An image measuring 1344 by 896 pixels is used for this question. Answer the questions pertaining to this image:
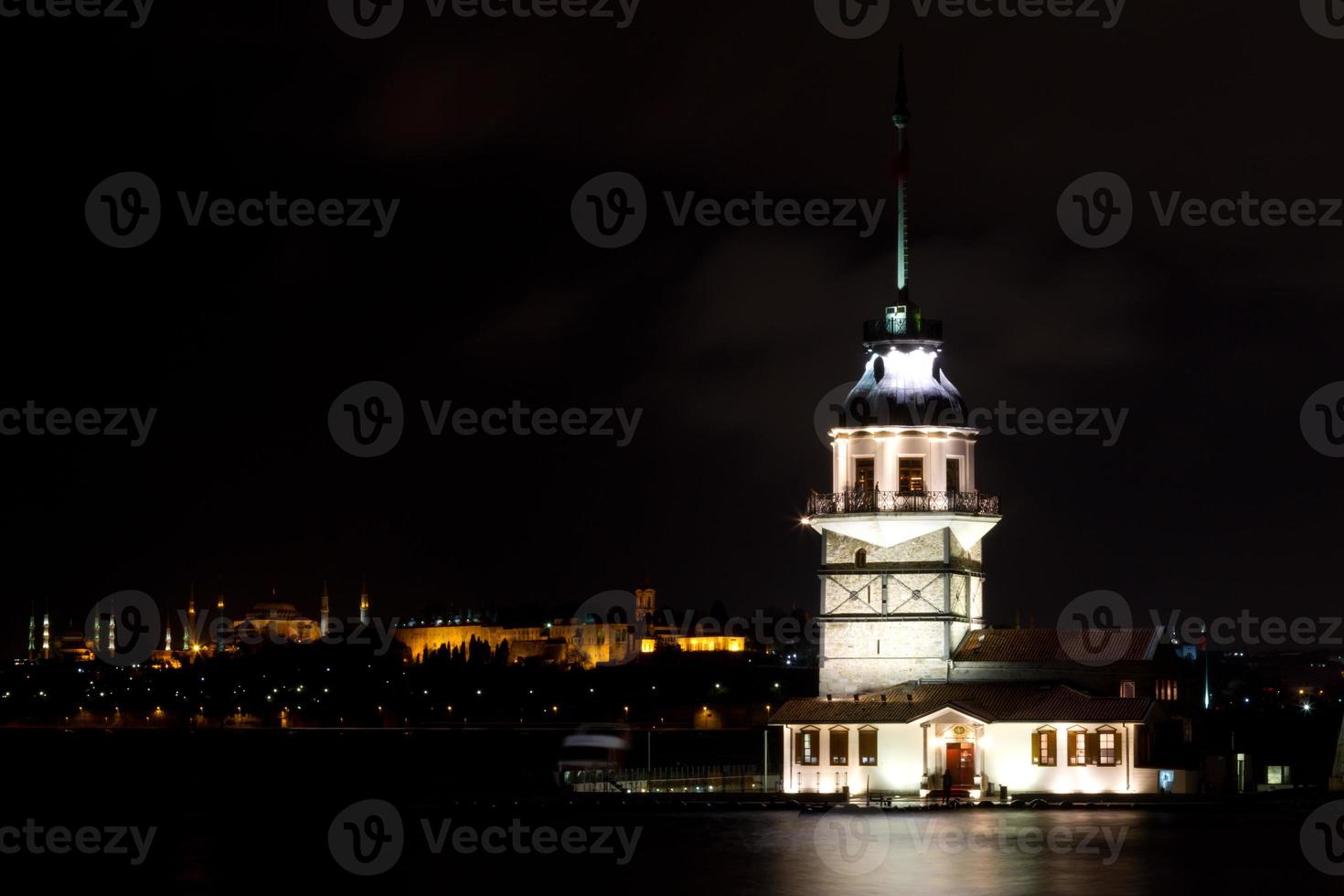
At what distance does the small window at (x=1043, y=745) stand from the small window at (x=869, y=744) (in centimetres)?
482

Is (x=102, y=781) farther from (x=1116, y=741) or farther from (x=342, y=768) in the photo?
(x=1116, y=741)

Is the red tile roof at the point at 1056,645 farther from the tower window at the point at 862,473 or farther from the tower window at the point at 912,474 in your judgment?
the tower window at the point at 862,473

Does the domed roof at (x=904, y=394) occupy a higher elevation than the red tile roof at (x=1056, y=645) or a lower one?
higher

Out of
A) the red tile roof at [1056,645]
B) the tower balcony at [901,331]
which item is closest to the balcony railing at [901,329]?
the tower balcony at [901,331]

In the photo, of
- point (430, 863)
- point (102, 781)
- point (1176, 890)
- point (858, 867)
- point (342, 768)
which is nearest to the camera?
point (1176, 890)

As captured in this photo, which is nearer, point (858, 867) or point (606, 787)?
point (858, 867)

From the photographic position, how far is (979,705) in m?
72.1

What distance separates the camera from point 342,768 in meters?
153

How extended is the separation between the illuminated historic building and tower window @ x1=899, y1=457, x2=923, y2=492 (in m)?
0.06

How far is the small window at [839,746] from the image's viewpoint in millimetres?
72875

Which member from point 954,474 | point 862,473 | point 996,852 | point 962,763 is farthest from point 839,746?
point 996,852

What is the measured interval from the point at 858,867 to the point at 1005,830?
5.81 meters

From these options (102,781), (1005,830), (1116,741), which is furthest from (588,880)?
(102,781)

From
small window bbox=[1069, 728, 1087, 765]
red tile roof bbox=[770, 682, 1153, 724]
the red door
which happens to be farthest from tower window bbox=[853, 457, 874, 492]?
small window bbox=[1069, 728, 1087, 765]
